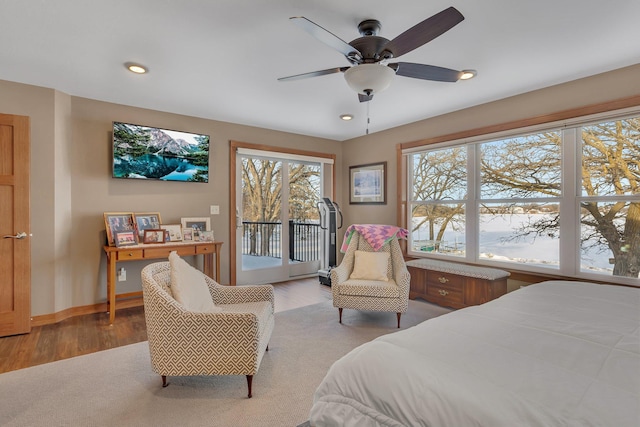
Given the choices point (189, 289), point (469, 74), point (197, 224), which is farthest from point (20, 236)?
point (469, 74)

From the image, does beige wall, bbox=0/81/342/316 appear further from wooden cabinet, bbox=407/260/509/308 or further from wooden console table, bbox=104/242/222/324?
wooden cabinet, bbox=407/260/509/308

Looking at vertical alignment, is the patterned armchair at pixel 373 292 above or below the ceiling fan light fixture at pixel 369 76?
below

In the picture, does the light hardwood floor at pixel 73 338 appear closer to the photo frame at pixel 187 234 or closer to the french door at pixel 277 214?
the photo frame at pixel 187 234

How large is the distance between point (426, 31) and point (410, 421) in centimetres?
189

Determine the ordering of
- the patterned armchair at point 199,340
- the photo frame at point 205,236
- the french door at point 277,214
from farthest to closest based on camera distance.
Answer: the french door at point 277,214
the photo frame at point 205,236
the patterned armchair at point 199,340

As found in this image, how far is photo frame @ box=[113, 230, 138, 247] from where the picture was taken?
3392 mm

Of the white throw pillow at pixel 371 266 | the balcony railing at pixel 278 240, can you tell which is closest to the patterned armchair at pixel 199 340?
the white throw pillow at pixel 371 266

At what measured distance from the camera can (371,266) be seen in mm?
3498

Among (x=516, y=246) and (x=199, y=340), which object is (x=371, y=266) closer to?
(x=516, y=246)

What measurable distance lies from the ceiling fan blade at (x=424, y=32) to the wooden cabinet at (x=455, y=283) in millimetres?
2499

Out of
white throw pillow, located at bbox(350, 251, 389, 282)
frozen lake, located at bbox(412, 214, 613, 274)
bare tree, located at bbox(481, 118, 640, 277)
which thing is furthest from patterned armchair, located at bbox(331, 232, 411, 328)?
bare tree, located at bbox(481, 118, 640, 277)

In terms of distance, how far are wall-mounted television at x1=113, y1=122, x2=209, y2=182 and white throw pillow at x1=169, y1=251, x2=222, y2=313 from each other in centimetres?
200

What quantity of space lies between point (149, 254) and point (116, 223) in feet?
1.94

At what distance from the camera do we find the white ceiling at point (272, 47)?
1953mm
